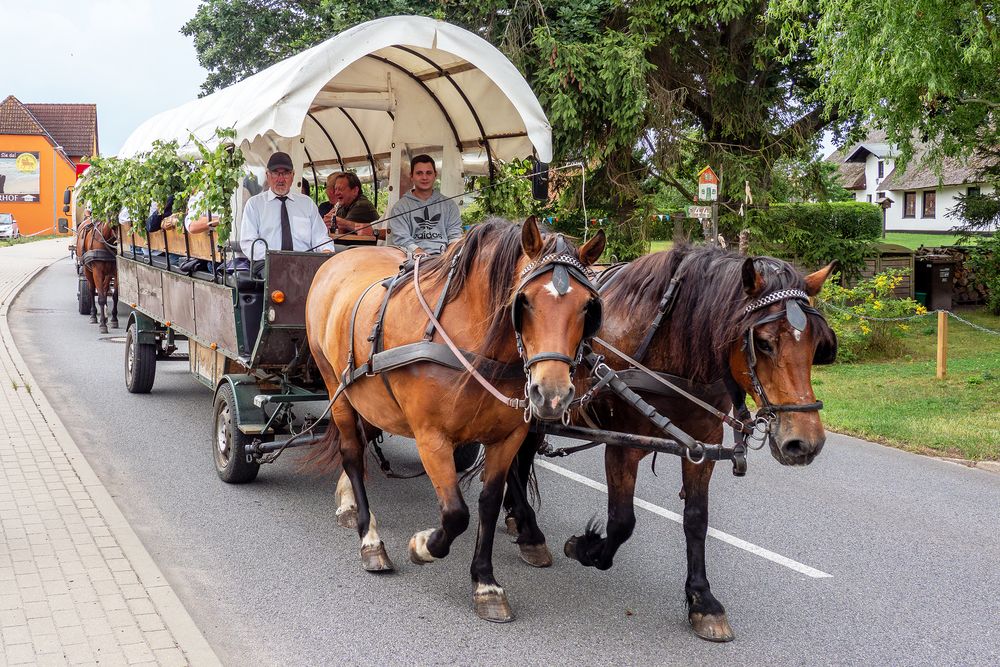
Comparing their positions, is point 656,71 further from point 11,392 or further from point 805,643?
point 805,643

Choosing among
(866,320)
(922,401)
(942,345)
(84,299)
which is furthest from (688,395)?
(84,299)

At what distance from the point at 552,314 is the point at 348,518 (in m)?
2.54

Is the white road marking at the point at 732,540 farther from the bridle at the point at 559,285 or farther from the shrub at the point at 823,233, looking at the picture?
the shrub at the point at 823,233

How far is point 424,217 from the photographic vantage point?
703cm

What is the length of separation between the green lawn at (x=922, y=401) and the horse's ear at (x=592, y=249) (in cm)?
543

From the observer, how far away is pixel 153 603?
13.7 ft

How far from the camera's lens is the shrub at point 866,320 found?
12.9 meters

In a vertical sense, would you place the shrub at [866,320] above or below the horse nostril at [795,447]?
below

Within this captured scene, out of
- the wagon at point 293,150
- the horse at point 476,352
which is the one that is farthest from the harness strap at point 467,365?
the wagon at point 293,150

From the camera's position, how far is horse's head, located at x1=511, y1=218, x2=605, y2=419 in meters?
3.58

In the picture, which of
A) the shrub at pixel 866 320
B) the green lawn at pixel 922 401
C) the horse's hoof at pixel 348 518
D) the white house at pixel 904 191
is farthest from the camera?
the white house at pixel 904 191

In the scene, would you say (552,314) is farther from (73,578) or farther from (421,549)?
(73,578)

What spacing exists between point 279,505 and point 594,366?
277cm

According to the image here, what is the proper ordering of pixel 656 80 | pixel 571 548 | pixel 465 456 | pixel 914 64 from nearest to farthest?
pixel 571 548 < pixel 465 456 < pixel 914 64 < pixel 656 80
